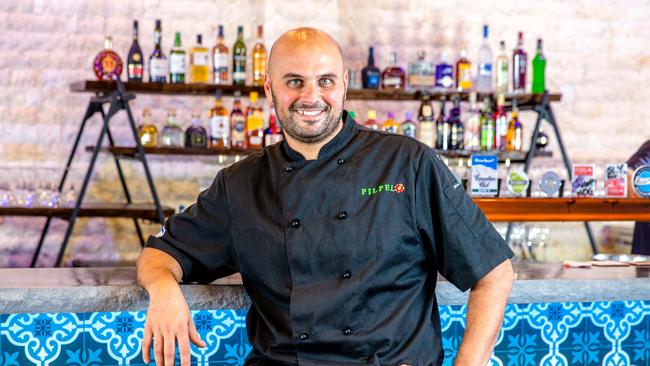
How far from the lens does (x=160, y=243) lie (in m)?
2.05

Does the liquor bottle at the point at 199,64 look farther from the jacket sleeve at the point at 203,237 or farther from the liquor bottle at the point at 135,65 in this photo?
the jacket sleeve at the point at 203,237

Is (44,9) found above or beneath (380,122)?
above

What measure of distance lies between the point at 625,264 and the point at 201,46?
3.29 meters

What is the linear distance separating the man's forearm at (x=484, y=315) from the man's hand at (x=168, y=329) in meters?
0.54

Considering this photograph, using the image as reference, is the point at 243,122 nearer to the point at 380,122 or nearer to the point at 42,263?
the point at 380,122

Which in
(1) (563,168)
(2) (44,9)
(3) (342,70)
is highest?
(2) (44,9)

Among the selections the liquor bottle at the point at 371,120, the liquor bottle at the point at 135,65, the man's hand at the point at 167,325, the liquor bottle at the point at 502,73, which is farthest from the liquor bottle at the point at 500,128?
the man's hand at the point at 167,325

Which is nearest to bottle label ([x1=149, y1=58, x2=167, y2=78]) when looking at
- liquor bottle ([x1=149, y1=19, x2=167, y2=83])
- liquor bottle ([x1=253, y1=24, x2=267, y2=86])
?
liquor bottle ([x1=149, y1=19, x2=167, y2=83])

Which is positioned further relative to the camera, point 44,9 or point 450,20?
point 450,20

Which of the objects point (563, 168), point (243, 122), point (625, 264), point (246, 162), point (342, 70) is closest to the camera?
point (342, 70)

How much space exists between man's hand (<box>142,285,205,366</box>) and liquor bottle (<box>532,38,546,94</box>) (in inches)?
167

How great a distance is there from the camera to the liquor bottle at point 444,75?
5.60 metres

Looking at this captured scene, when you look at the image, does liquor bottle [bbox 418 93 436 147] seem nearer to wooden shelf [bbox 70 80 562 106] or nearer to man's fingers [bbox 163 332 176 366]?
wooden shelf [bbox 70 80 562 106]

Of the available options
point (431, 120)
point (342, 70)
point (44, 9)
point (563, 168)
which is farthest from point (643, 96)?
point (342, 70)
